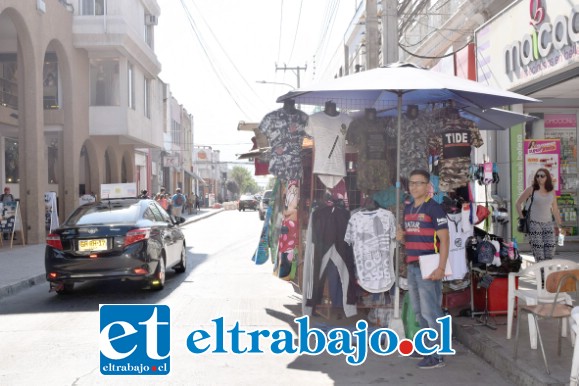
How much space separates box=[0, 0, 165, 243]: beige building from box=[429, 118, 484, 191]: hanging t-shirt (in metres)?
12.9

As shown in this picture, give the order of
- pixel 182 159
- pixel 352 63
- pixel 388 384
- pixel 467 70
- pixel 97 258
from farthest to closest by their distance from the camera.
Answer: pixel 182 159 < pixel 352 63 < pixel 467 70 < pixel 97 258 < pixel 388 384

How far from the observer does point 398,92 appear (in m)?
6.49

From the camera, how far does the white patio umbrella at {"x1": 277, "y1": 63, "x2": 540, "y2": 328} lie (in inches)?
232

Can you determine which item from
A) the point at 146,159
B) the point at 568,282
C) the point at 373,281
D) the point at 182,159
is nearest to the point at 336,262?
the point at 373,281

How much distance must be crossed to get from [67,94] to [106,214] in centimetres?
1275

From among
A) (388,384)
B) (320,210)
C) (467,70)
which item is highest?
(467,70)

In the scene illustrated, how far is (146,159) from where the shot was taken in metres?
37.4

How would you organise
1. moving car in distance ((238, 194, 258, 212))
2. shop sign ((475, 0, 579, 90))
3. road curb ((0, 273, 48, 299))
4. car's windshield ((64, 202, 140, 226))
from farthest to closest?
1. moving car in distance ((238, 194, 258, 212))
2. road curb ((0, 273, 48, 299))
3. car's windshield ((64, 202, 140, 226))
4. shop sign ((475, 0, 579, 90))

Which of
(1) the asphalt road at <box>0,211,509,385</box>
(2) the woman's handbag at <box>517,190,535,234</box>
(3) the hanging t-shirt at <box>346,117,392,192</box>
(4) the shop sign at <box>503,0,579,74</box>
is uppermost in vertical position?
(4) the shop sign at <box>503,0,579,74</box>

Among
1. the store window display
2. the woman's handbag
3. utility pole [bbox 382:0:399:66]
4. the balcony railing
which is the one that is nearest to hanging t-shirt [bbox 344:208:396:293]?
the store window display

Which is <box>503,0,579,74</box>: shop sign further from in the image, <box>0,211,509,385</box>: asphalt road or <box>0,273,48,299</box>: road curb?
<box>0,273,48,299</box>: road curb

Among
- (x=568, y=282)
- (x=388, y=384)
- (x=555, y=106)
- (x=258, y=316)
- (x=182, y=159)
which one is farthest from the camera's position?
(x=182, y=159)

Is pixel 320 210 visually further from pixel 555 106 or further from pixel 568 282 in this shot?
pixel 555 106

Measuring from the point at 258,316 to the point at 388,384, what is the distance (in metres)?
2.89
